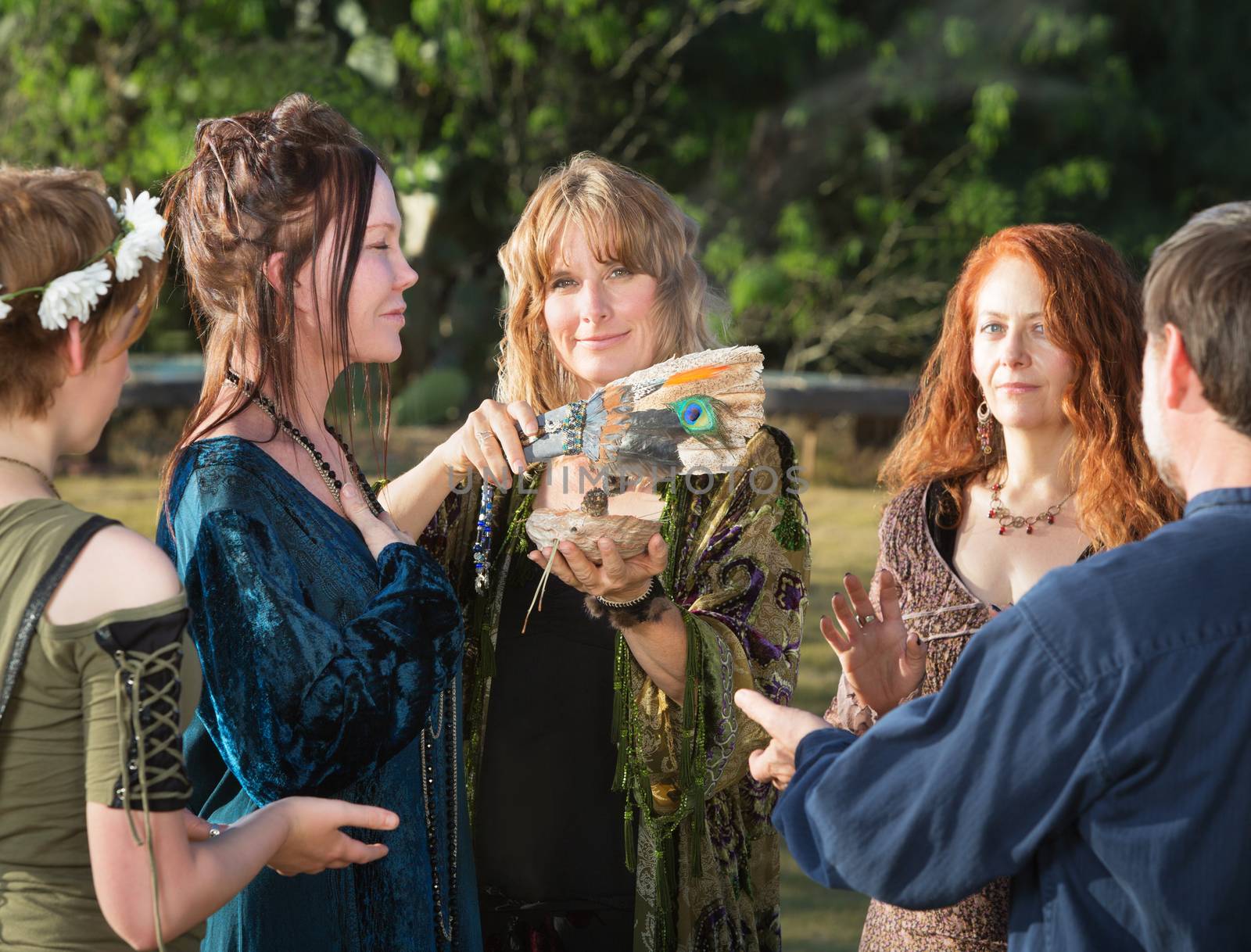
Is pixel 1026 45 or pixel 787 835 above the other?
pixel 1026 45

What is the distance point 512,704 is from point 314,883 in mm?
657

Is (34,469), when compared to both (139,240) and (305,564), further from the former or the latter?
(305,564)

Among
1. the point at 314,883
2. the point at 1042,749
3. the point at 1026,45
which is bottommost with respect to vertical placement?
the point at 314,883

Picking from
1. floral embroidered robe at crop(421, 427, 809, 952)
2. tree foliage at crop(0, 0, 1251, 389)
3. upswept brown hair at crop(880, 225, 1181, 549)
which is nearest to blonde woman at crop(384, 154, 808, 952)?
floral embroidered robe at crop(421, 427, 809, 952)

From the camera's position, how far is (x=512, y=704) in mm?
2553

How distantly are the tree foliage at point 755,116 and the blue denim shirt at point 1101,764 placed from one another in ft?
40.0

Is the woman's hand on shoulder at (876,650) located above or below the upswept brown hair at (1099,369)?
below

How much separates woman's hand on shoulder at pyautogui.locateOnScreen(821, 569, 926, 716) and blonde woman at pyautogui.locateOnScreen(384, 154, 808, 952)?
7.0 inches

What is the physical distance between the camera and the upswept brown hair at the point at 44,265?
5.11 ft

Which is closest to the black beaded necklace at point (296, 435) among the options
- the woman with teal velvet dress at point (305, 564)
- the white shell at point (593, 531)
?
the woman with teal velvet dress at point (305, 564)

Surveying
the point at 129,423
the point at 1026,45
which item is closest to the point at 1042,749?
the point at 129,423

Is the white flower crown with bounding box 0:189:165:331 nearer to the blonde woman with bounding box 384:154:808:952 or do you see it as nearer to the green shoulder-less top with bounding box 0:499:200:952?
the green shoulder-less top with bounding box 0:499:200:952

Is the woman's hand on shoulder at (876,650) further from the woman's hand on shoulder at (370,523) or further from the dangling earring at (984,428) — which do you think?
the woman's hand on shoulder at (370,523)

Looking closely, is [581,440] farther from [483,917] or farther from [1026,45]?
[1026,45]
